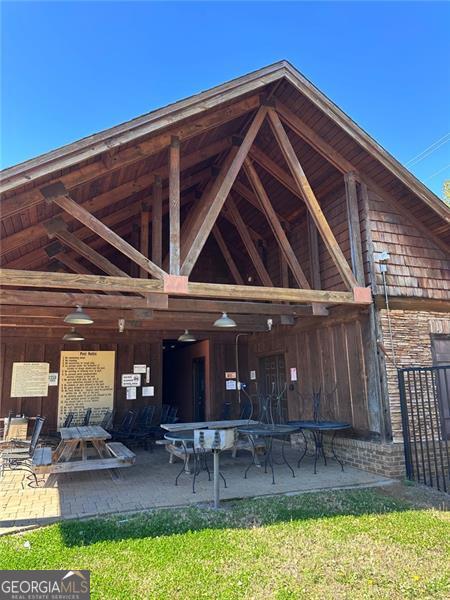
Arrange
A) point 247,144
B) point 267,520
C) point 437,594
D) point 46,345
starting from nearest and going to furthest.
→ 1. point 437,594
2. point 267,520
3. point 247,144
4. point 46,345

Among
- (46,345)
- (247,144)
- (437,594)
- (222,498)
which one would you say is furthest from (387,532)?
(46,345)

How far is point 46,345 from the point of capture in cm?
959

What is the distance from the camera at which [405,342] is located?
21.5 feet

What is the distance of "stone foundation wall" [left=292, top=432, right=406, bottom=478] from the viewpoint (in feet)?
19.3

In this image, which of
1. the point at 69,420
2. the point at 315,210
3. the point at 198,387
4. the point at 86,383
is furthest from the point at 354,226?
the point at 69,420

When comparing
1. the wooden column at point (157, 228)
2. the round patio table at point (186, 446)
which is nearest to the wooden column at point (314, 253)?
the wooden column at point (157, 228)

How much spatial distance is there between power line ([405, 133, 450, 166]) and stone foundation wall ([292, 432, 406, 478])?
16547 millimetres

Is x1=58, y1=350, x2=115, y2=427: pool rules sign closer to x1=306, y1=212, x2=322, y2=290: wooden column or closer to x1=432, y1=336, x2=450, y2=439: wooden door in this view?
x1=306, y1=212, x2=322, y2=290: wooden column

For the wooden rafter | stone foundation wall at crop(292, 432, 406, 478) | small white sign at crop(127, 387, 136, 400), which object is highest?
the wooden rafter

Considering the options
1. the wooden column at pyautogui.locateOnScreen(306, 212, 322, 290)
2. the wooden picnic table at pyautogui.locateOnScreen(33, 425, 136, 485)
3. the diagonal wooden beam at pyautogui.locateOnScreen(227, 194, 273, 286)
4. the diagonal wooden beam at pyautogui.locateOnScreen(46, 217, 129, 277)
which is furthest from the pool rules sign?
the wooden column at pyautogui.locateOnScreen(306, 212, 322, 290)

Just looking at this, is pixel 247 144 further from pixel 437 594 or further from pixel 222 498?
pixel 437 594

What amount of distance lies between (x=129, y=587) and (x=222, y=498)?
212 cm

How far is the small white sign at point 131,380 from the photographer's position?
10055mm

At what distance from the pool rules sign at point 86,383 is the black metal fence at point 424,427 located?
682 cm
